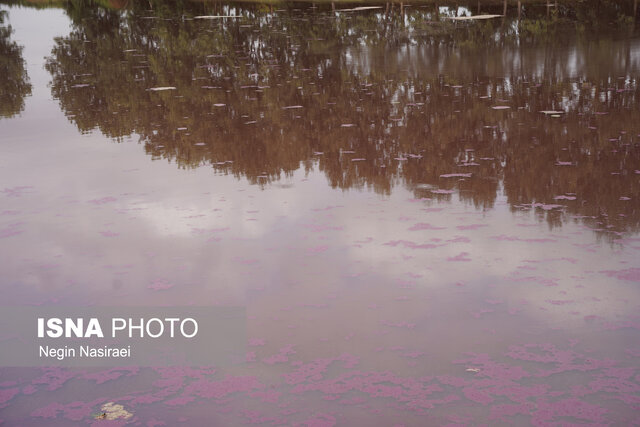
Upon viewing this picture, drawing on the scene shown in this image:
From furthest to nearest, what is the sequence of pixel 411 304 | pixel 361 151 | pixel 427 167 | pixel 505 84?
1. pixel 505 84
2. pixel 361 151
3. pixel 427 167
4. pixel 411 304

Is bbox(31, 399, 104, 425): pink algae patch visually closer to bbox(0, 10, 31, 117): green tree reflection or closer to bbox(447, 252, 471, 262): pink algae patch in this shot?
bbox(447, 252, 471, 262): pink algae patch

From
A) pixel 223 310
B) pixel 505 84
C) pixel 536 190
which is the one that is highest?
pixel 505 84

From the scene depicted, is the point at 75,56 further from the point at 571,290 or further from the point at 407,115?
the point at 571,290

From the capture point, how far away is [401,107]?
1709 centimetres

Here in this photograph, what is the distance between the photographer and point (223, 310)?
745 centimetres

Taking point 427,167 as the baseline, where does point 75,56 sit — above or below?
above

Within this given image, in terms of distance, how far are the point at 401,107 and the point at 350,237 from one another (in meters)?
8.37

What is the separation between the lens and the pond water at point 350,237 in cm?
604

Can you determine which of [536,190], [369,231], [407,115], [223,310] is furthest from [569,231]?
[407,115]

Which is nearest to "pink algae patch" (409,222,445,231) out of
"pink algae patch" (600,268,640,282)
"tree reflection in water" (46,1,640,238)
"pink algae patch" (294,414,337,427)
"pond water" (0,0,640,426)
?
"pond water" (0,0,640,426)

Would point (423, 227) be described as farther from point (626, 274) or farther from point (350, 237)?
point (626, 274)

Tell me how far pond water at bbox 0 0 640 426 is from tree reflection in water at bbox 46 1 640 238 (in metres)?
0.08

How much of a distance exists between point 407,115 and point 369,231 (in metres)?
7.19

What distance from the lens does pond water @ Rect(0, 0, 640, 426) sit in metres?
6.04
